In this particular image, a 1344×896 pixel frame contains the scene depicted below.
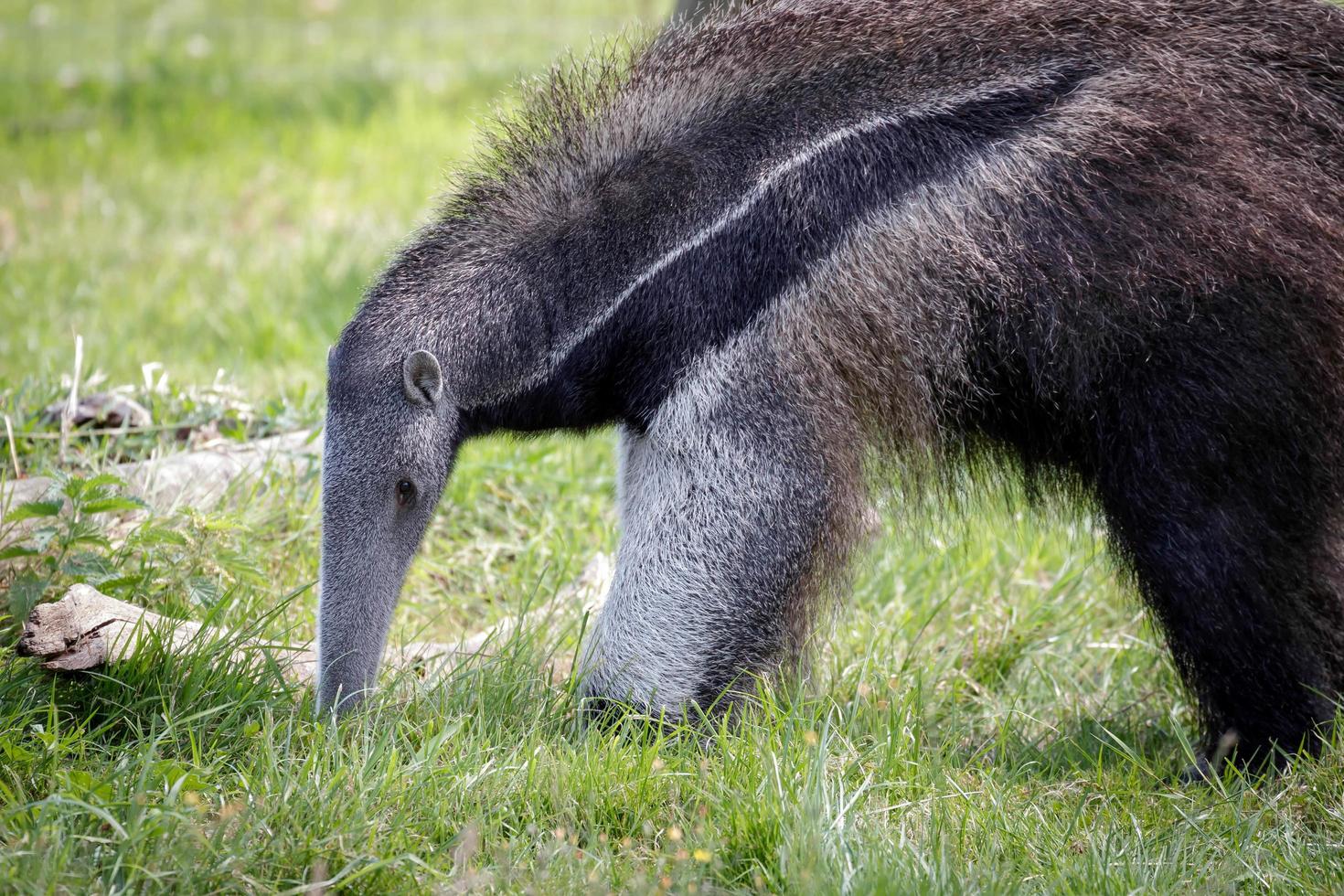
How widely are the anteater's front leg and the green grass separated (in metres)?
0.17

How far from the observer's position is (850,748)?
3396 millimetres

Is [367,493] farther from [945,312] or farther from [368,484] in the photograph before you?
[945,312]

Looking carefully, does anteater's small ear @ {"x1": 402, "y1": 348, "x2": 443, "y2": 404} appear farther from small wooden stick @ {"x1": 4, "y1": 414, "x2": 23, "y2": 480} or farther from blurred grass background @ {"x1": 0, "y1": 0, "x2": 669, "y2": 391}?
small wooden stick @ {"x1": 4, "y1": 414, "x2": 23, "y2": 480}

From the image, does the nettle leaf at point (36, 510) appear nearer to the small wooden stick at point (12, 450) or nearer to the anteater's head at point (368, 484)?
the small wooden stick at point (12, 450)

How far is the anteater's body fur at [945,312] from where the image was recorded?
3.48 metres

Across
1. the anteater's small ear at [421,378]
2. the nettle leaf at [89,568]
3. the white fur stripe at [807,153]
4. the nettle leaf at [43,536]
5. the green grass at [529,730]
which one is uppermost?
the white fur stripe at [807,153]

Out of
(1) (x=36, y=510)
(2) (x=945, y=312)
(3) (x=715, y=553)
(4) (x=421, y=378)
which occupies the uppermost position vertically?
(2) (x=945, y=312)

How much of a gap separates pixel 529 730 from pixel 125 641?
3.85 feet

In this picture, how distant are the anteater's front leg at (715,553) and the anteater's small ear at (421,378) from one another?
649mm

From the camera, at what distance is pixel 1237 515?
352cm

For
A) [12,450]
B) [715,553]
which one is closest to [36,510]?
[12,450]

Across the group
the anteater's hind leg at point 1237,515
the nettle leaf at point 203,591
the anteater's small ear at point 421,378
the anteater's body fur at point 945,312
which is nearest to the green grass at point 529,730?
the nettle leaf at point 203,591

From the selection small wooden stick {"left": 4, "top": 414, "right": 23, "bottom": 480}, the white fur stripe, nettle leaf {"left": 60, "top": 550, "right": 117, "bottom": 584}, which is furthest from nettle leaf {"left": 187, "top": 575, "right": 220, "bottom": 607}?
the white fur stripe

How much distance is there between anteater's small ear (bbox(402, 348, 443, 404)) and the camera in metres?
3.71
